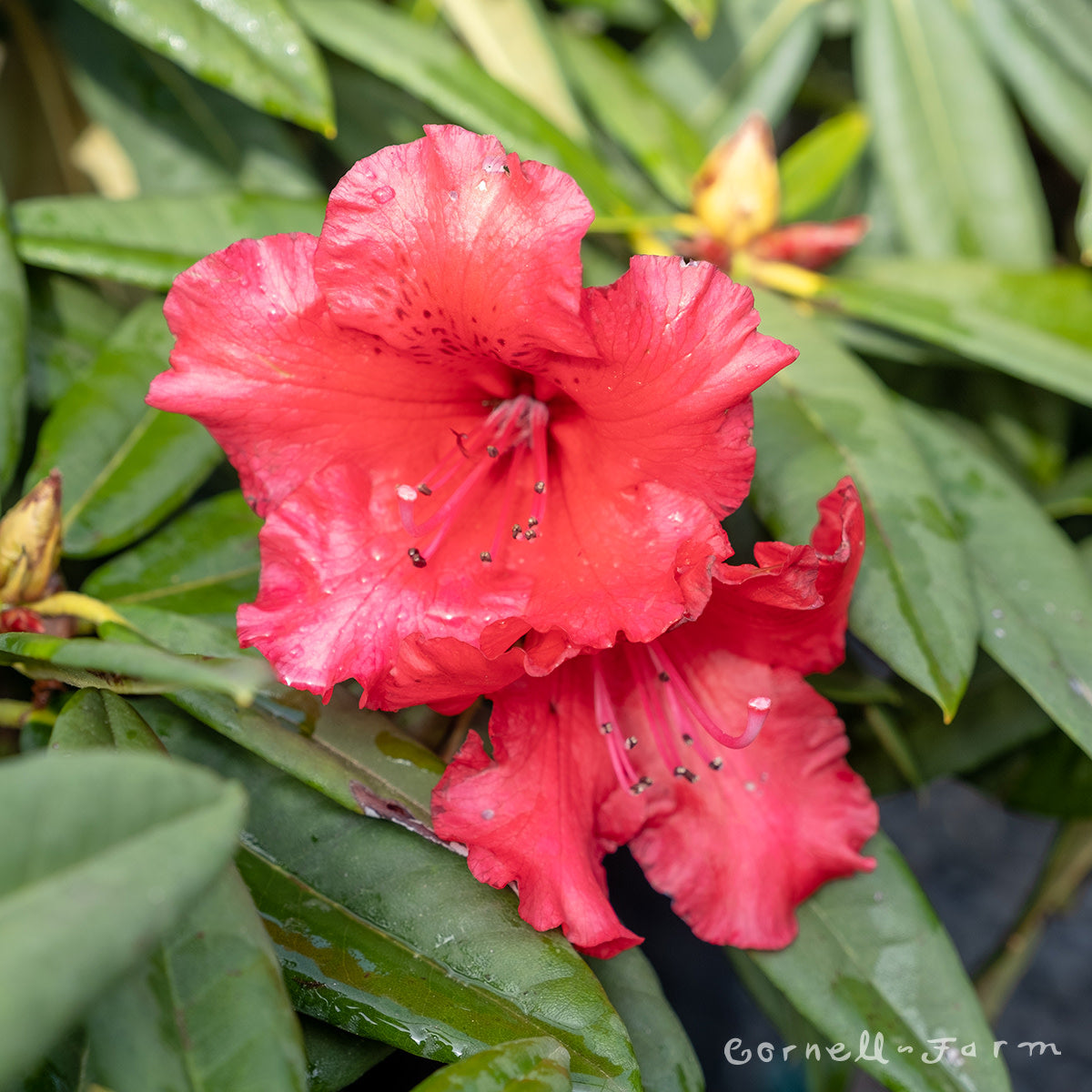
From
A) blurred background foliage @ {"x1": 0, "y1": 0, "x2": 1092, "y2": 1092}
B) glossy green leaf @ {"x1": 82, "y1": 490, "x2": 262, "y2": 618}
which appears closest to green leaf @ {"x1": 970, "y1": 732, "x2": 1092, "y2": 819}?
blurred background foliage @ {"x1": 0, "y1": 0, "x2": 1092, "y2": 1092}

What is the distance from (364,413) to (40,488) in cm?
23

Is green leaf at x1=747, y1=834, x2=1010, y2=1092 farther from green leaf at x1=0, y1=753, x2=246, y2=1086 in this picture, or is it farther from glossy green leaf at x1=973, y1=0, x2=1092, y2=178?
glossy green leaf at x1=973, y1=0, x2=1092, y2=178

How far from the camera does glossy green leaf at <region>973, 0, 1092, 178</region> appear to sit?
3.58 feet

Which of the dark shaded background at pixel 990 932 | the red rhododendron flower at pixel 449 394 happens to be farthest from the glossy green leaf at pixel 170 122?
the dark shaded background at pixel 990 932

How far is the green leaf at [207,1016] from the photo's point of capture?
1.57 ft

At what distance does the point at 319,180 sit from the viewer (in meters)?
1.08

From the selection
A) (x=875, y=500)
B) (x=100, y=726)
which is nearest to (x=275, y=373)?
(x=100, y=726)

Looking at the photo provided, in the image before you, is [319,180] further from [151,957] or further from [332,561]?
[151,957]

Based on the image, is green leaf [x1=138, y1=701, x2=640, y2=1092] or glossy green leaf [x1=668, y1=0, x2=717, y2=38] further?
glossy green leaf [x1=668, y1=0, x2=717, y2=38]

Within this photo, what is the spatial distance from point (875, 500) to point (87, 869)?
61 cm

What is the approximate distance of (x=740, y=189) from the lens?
0.98 meters

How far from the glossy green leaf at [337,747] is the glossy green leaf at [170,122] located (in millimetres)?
597

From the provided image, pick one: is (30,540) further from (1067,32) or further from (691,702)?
(1067,32)

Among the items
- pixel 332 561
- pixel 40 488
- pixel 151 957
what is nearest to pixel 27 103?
pixel 40 488
